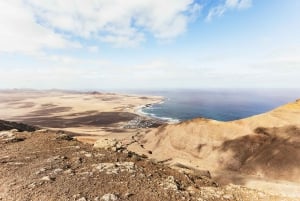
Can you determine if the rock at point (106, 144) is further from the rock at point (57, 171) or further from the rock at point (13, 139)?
the rock at point (13, 139)

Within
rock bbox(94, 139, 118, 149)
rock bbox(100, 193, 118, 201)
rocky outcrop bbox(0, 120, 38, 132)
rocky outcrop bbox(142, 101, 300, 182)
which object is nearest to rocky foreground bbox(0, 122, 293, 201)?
rock bbox(100, 193, 118, 201)

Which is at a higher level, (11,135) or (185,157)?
(11,135)

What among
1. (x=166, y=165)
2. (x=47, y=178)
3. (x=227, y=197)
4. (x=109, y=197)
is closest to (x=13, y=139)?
(x=47, y=178)

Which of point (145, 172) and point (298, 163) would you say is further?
point (298, 163)

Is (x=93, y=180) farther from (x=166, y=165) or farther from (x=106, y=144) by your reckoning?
(x=166, y=165)

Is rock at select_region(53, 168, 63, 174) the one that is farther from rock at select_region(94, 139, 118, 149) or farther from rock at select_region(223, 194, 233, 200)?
rock at select_region(223, 194, 233, 200)

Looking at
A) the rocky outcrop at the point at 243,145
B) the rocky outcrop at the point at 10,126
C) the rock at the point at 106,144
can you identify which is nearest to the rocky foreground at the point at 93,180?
the rock at the point at 106,144

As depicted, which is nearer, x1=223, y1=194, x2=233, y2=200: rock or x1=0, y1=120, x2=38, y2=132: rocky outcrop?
x1=223, y1=194, x2=233, y2=200: rock

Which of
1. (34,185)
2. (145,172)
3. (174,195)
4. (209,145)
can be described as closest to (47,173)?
(34,185)

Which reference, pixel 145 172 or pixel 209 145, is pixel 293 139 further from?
pixel 145 172
